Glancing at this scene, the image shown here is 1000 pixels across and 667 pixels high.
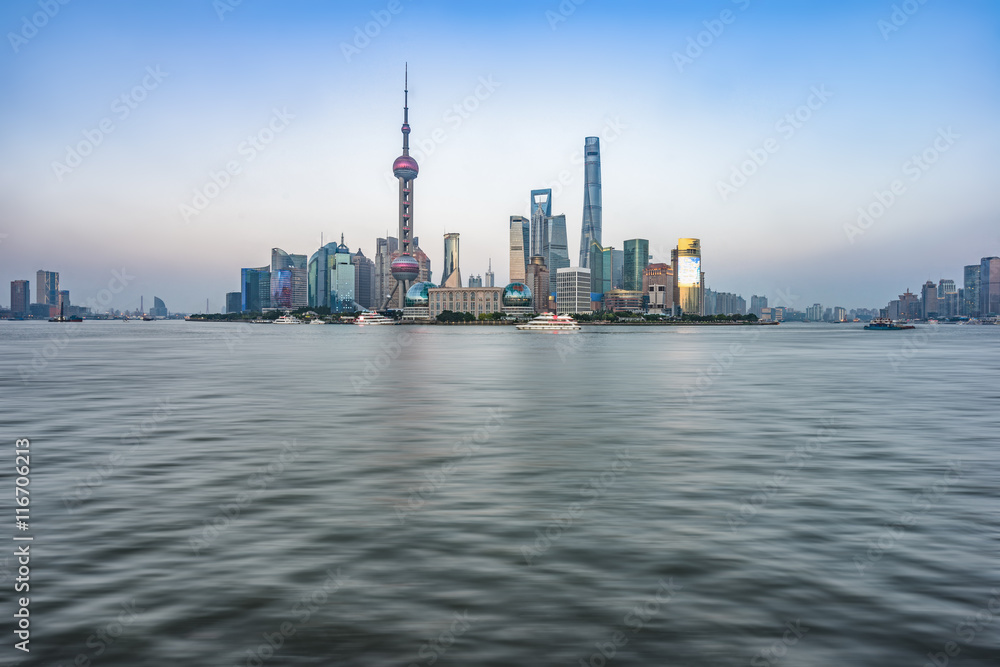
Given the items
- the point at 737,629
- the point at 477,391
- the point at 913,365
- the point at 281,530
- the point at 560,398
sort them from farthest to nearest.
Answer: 1. the point at 913,365
2. the point at 477,391
3. the point at 560,398
4. the point at 281,530
5. the point at 737,629

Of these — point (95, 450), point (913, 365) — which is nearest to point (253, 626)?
point (95, 450)

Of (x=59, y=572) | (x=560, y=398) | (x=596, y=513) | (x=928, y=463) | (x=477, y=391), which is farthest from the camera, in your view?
(x=477, y=391)

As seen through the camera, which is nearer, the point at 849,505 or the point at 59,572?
the point at 59,572

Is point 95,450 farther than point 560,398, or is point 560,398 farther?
point 560,398

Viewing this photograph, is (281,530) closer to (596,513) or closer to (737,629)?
(596,513)

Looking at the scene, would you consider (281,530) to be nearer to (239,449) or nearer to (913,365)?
(239,449)

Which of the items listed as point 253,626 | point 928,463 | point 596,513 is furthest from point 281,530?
point 928,463
